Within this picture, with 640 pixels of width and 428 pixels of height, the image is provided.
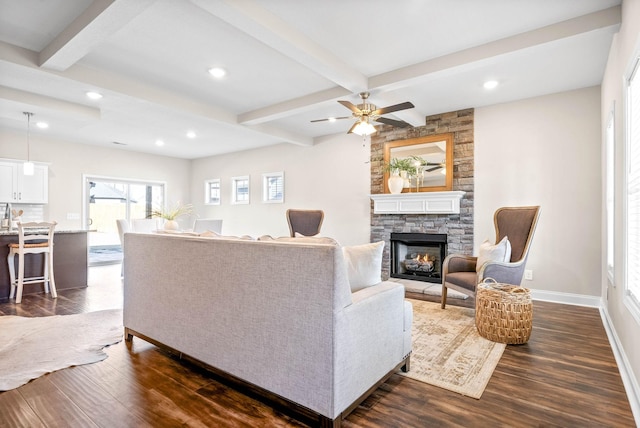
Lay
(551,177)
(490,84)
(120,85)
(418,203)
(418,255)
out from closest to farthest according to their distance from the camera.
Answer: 1. (120,85)
2. (490,84)
3. (551,177)
4. (418,203)
5. (418,255)

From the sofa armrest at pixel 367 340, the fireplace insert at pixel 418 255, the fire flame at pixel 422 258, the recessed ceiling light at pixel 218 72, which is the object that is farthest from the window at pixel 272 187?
the sofa armrest at pixel 367 340

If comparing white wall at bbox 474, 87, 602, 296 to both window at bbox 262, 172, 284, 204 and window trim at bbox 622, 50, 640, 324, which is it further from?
window at bbox 262, 172, 284, 204

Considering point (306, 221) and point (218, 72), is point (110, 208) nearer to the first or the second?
point (306, 221)

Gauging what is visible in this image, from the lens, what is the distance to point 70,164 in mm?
6957

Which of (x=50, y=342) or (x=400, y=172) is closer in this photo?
(x=50, y=342)

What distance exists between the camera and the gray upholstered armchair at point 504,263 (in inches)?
131

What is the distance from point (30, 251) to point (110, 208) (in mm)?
3615

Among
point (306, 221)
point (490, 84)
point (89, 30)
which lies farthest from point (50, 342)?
point (490, 84)

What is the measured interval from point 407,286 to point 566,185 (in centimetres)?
248

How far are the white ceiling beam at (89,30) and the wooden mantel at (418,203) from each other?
4121mm

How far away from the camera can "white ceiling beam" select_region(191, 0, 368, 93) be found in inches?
94.6

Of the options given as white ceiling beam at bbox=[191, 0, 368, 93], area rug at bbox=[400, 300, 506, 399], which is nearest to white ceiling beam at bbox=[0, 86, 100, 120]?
white ceiling beam at bbox=[191, 0, 368, 93]

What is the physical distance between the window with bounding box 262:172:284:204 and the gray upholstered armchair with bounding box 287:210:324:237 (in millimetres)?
1715

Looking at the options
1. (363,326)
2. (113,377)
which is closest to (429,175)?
(363,326)
